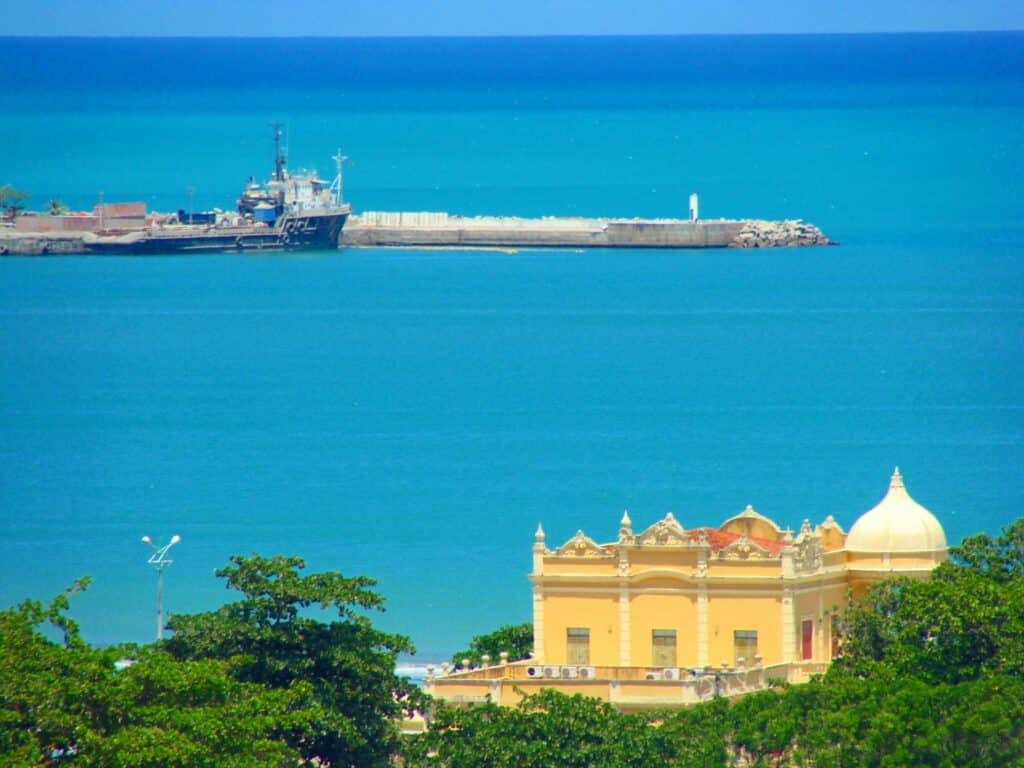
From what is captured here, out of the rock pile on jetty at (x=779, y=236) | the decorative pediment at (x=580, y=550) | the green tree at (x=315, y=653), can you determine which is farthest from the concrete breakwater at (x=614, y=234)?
the green tree at (x=315, y=653)

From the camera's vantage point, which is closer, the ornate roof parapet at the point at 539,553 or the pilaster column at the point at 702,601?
the pilaster column at the point at 702,601

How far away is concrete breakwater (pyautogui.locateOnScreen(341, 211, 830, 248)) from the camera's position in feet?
588

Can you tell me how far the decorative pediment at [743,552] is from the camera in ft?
145

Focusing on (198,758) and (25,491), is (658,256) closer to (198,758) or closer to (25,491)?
(25,491)

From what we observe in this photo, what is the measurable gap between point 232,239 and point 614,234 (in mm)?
24607

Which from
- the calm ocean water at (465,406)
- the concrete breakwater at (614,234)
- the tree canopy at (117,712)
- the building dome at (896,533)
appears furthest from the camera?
the concrete breakwater at (614,234)

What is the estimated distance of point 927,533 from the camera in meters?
45.8

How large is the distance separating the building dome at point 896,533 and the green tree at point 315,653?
9060 mm

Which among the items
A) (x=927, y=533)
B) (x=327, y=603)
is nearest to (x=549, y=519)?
(x=927, y=533)

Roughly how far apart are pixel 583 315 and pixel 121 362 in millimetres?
23582

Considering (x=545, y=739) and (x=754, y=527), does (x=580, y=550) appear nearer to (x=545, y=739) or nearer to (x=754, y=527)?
(x=754, y=527)

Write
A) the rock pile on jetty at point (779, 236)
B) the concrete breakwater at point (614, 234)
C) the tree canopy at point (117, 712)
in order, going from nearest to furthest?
the tree canopy at point (117, 712) → the rock pile on jetty at point (779, 236) → the concrete breakwater at point (614, 234)

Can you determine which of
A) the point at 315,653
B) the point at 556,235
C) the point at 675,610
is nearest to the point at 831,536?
the point at 675,610

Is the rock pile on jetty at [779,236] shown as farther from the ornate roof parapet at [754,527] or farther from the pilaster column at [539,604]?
the pilaster column at [539,604]
